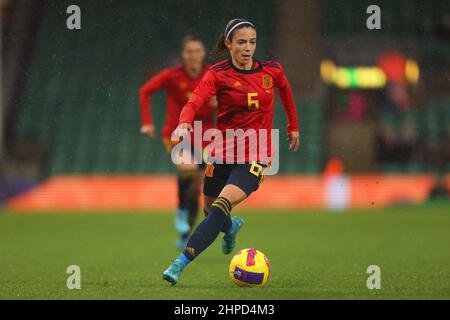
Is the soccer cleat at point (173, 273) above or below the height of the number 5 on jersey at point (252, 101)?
below

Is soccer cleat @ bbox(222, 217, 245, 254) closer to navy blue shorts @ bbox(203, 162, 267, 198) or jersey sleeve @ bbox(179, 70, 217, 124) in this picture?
navy blue shorts @ bbox(203, 162, 267, 198)

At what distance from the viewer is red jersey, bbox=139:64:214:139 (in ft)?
34.0

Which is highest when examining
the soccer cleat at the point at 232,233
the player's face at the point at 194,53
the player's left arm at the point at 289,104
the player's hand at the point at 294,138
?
the player's face at the point at 194,53

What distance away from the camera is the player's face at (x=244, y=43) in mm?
7254

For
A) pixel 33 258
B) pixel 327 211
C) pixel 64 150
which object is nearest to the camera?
pixel 33 258

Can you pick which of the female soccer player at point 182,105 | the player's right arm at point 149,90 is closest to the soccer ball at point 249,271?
the female soccer player at point 182,105

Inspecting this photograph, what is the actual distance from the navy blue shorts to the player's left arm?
612mm

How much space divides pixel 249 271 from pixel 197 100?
1.39 m

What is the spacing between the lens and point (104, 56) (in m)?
24.1

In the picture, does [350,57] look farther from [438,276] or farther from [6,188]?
[438,276]

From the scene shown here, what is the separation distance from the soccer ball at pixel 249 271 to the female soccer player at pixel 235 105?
31 cm

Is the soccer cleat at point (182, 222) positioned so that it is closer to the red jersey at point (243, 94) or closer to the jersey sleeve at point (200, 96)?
the red jersey at point (243, 94)
